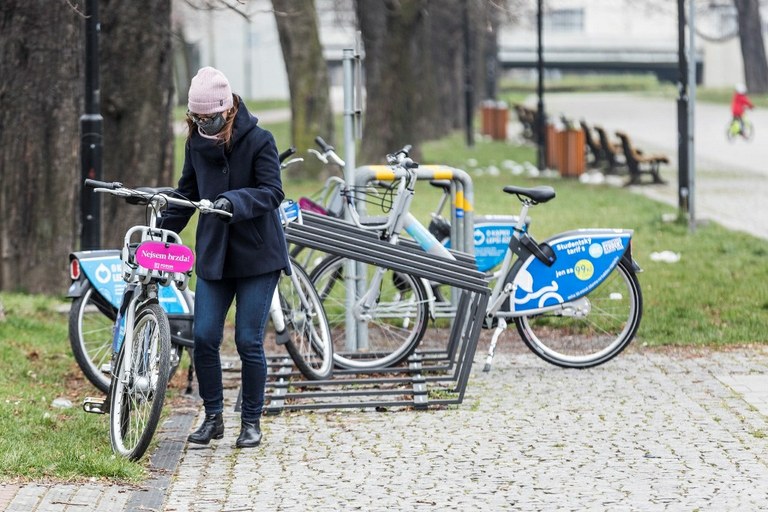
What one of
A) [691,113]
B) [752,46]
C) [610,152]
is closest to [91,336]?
[691,113]

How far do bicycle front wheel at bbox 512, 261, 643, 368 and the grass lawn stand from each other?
0.90m

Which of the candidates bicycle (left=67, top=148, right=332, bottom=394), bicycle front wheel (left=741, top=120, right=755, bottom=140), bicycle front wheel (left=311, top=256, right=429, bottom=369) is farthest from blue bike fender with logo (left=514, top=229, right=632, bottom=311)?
bicycle front wheel (left=741, top=120, right=755, bottom=140)

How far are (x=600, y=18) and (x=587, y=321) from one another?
88.9 m

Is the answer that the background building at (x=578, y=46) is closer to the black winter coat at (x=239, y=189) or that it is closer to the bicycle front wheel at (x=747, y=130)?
the bicycle front wheel at (x=747, y=130)

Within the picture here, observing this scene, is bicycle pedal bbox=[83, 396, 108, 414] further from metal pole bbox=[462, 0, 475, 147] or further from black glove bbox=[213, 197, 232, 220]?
metal pole bbox=[462, 0, 475, 147]

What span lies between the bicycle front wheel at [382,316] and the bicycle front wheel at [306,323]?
43cm

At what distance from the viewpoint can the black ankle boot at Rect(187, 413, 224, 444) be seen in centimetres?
668

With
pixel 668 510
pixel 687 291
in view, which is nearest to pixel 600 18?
pixel 687 291

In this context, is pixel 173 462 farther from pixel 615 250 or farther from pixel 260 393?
pixel 615 250

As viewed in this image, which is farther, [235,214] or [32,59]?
[32,59]

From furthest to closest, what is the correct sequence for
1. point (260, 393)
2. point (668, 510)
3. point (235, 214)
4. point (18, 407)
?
point (18, 407) → point (260, 393) → point (235, 214) → point (668, 510)

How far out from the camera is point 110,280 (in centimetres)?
786

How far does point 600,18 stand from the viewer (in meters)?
95.4

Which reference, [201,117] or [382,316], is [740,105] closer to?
[382,316]
